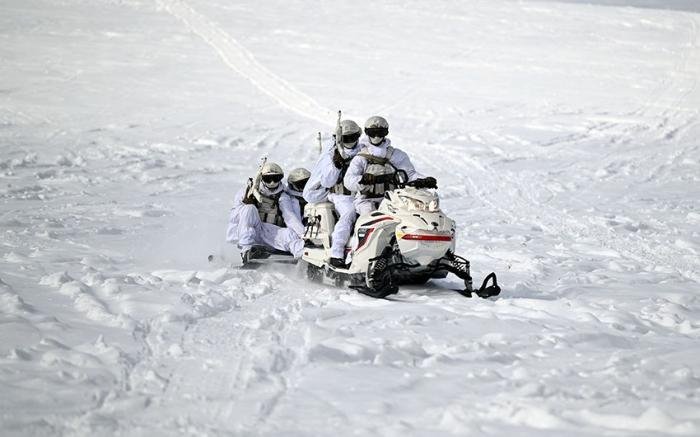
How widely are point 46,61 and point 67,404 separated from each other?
3297cm

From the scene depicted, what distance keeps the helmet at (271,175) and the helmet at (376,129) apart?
→ 171cm

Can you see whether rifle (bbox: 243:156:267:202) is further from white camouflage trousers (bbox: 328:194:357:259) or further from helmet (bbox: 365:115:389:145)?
helmet (bbox: 365:115:389:145)

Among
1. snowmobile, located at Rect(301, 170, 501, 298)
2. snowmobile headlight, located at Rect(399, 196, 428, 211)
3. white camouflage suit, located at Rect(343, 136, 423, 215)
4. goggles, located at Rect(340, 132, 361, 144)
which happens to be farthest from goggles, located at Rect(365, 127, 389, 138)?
snowmobile headlight, located at Rect(399, 196, 428, 211)

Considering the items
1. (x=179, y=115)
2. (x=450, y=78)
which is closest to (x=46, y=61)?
(x=179, y=115)

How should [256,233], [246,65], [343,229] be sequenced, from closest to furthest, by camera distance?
1. [343,229]
2. [256,233]
3. [246,65]

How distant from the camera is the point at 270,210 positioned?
42.5 ft

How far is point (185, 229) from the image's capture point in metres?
16.0

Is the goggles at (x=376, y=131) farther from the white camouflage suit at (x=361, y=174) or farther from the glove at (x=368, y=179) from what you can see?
the glove at (x=368, y=179)

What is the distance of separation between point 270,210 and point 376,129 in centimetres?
227

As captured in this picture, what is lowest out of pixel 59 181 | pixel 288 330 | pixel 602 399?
pixel 59 181

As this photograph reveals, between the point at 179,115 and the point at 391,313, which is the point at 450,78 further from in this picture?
the point at 391,313

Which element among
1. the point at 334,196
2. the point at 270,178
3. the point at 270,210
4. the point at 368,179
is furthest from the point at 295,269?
the point at 368,179

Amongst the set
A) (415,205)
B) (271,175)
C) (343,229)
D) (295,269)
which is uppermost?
(415,205)

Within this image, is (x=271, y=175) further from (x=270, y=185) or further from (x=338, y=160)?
(x=338, y=160)
